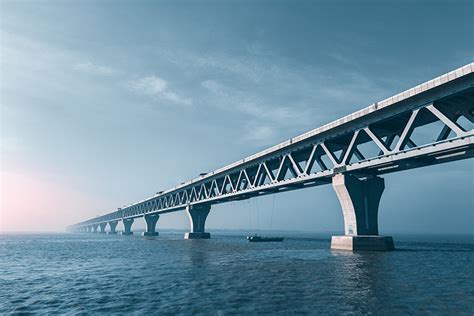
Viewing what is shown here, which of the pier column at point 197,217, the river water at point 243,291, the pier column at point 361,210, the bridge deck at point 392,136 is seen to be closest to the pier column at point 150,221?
the pier column at point 197,217

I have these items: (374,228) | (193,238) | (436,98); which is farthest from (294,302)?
(193,238)

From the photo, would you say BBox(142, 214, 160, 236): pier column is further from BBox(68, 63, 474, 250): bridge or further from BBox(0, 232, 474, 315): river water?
BBox(0, 232, 474, 315): river water

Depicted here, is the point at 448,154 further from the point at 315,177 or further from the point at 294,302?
the point at 294,302

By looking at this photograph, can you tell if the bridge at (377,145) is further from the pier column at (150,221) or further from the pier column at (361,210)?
the pier column at (150,221)

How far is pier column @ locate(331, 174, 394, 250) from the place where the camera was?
157 ft

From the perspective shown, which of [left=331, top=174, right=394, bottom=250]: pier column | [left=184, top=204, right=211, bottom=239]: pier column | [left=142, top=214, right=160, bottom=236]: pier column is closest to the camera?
[left=331, top=174, right=394, bottom=250]: pier column

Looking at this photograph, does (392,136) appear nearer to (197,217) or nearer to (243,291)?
(243,291)

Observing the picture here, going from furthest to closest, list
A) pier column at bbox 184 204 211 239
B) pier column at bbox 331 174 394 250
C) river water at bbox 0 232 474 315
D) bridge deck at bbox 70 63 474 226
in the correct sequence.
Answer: pier column at bbox 184 204 211 239 < pier column at bbox 331 174 394 250 < bridge deck at bbox 70 63 474 226 < river water at bbox 0 232 474 315

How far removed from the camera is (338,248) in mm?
50969

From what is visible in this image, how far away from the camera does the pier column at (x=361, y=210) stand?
47781 mm

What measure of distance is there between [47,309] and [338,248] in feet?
134

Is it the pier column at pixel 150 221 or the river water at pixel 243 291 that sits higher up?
the pier column at pixel 150 221

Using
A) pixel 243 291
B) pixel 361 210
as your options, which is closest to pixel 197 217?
pixel 361 210

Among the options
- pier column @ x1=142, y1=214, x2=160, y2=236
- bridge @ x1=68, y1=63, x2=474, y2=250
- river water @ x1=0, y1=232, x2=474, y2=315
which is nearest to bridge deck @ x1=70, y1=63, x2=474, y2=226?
bridge @ x1=68, y1=63, x2=474, y2=250
